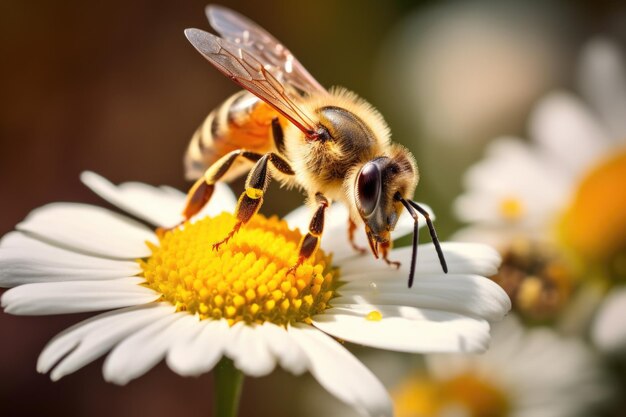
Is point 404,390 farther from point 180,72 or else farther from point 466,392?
point 180,72

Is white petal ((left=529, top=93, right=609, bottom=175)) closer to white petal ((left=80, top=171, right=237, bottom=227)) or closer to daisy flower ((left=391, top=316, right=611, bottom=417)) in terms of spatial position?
daisy flower ((left=391, top=316, right=611, bottom=417))

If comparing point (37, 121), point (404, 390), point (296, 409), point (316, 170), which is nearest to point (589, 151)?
point (404, 390)

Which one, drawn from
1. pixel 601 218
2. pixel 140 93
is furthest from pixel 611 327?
pixel 140 93

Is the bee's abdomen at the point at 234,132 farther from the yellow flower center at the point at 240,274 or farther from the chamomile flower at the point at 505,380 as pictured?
the chamomile flower at the point at 505,380

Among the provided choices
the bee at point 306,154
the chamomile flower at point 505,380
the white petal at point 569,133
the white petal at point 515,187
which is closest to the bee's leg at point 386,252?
the bee at point 306,154

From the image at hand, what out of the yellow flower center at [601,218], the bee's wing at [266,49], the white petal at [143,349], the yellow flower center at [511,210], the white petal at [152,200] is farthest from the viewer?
the yellow flower center at [511,210]

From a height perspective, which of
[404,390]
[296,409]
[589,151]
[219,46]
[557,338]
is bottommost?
[296,409]
